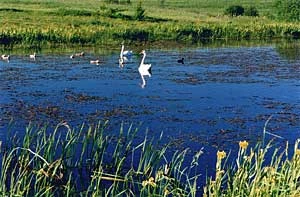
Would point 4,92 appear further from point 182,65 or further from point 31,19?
point 31,19

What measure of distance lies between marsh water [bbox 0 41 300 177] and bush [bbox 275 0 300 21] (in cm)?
2076

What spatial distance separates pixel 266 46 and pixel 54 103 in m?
19.5

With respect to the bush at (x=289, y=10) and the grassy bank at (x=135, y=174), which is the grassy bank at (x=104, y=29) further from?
the grassy bank at (x=135, y=174)

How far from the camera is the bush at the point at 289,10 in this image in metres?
47.3

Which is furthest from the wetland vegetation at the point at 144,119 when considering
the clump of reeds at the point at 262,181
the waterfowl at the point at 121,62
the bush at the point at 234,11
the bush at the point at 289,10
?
the bush at the point at 234,11

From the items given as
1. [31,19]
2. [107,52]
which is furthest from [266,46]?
[31,19]

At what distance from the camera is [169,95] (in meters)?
17.0

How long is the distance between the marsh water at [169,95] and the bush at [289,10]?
20.8 m

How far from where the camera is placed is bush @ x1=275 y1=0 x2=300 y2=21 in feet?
155

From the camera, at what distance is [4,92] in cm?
1686

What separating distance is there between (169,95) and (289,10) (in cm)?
3364

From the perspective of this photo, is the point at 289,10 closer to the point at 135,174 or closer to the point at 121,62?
the point at 121,62

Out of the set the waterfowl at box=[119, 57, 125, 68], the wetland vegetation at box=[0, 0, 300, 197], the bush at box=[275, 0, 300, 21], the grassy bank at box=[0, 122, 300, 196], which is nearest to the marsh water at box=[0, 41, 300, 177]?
the wetland vegetation at box=[0, 0, 300, 197]

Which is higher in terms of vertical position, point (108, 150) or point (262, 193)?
point (262, 193)
